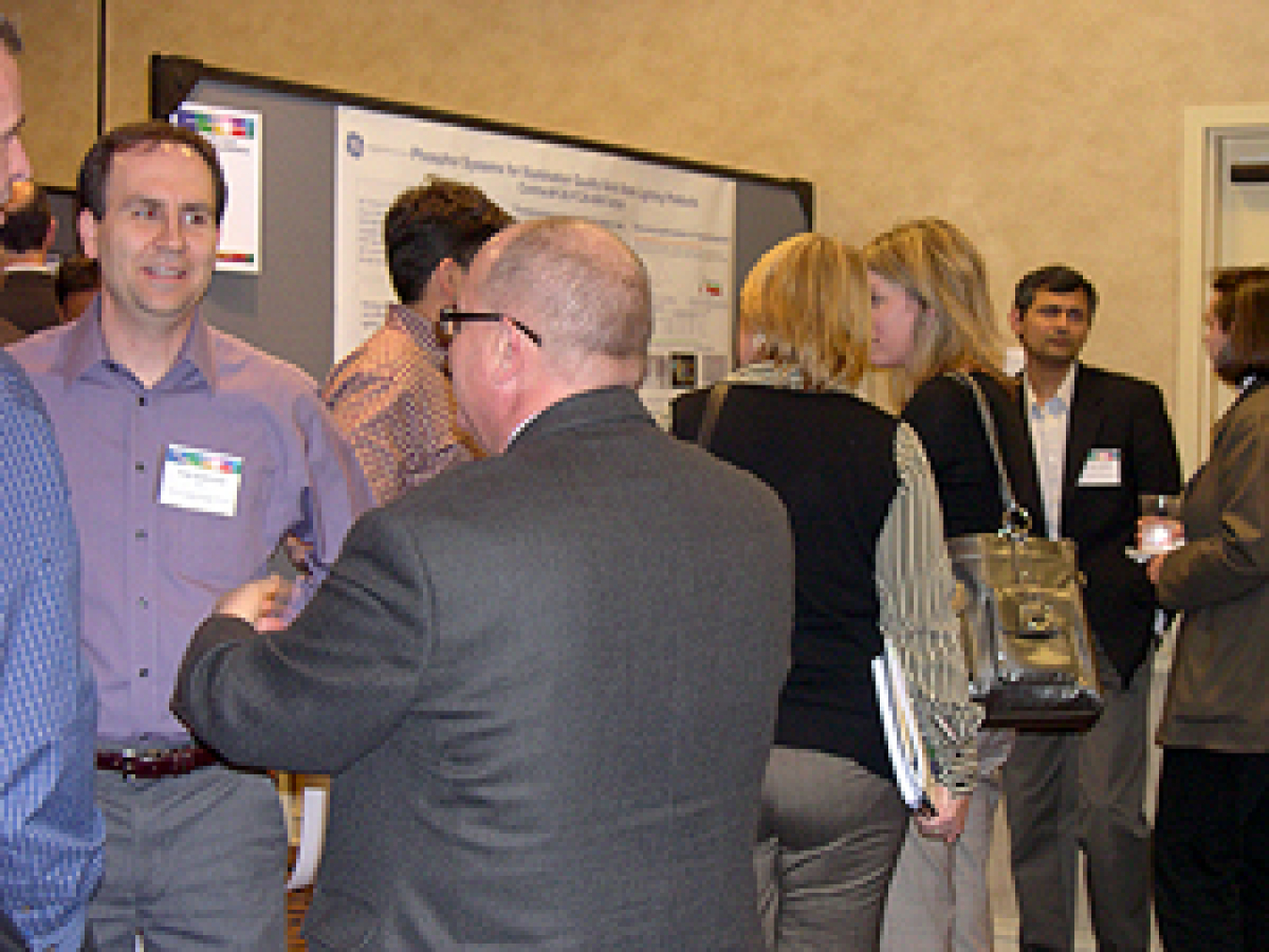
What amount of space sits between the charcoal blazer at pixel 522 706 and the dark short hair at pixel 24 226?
104 inches

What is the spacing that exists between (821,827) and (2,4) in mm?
6453

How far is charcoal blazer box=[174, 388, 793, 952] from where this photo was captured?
134 centimetres

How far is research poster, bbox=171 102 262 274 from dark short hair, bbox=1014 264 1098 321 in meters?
2.31

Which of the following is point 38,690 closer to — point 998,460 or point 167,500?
point 167,500

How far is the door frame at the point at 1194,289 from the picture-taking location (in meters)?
4.70

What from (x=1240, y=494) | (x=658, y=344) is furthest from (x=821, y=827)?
(x=658, y=344)

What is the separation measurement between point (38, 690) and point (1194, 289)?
14.2ft

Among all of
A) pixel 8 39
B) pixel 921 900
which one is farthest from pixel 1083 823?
pixel 8 39

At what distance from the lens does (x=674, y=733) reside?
1.45 meters

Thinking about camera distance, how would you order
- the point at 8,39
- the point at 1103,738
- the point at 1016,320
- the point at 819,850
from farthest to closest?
the point at 1016,320 → the point at 1103,738 → the point at 819,850 → the point at 8,39

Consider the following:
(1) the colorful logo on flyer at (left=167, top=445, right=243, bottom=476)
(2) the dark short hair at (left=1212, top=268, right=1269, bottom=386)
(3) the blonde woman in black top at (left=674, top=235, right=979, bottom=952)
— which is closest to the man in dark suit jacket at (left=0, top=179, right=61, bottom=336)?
(1) the colorful logo on flyer at (left=167, top=445, right=243, bottom=476)

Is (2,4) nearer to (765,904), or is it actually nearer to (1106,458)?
(1106,458)

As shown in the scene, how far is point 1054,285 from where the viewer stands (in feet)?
13.6

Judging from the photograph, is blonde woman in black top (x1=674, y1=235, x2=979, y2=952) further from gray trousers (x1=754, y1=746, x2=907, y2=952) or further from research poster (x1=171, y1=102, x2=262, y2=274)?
research poster (x1=171, y1=102, x2=262, y2=274)
